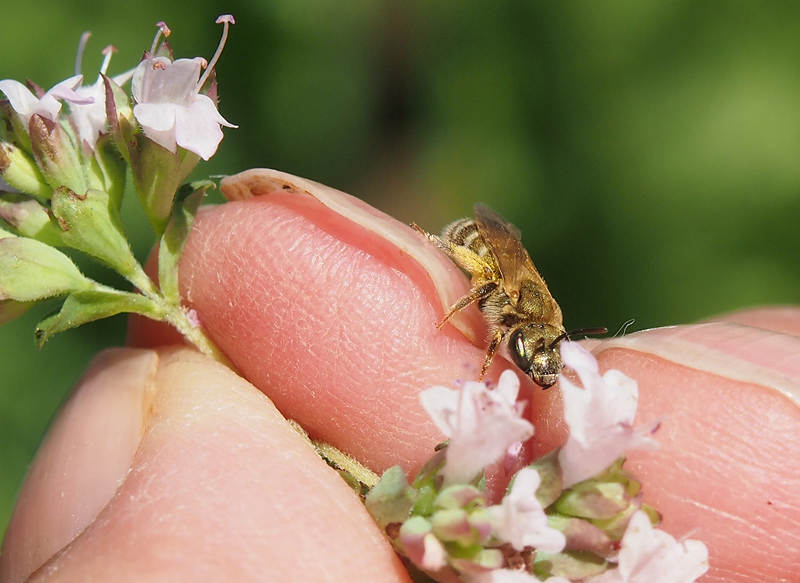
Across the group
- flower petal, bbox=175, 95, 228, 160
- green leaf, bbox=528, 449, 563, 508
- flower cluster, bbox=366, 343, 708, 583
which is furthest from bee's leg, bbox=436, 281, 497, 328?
flower petal, bbox=175, 95, 228, 160

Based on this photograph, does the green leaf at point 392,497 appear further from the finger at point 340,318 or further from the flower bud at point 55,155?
the flower bud at point 55,155

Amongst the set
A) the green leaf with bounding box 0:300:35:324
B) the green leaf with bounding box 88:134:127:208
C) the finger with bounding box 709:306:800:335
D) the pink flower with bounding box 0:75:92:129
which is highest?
the pink flower with bounding box 0:75:92:129

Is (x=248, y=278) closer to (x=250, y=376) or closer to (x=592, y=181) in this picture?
(x=250, y=376)

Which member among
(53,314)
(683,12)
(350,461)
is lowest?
(350,461)

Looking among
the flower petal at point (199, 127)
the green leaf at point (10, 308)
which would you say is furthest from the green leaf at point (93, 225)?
the flower petal at point (199, 127)

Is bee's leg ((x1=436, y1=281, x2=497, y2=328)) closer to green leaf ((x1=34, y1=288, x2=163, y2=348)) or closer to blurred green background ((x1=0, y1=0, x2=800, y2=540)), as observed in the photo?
green leaf ((x1=34, y1=288, x2=163, y2=348))

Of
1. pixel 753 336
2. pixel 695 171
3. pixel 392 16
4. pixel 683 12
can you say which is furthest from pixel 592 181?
pixel 753 336

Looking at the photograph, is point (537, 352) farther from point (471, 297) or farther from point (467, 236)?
point (467, 236)
